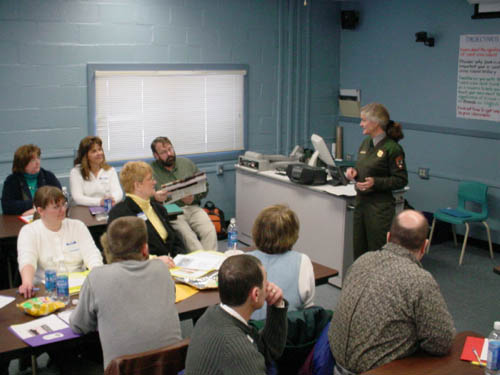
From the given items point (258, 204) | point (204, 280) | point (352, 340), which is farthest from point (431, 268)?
point (352, 340)

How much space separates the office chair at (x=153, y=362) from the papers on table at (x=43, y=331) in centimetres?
43

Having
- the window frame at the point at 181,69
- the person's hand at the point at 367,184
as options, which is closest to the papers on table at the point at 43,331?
the person's hand at the point at 367,184

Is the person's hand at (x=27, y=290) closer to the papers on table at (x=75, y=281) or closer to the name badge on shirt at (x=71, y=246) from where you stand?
the papers on table at (x=75, y=281)

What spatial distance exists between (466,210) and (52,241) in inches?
169

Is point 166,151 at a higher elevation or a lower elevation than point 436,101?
lower

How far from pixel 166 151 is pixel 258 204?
50.4 inches

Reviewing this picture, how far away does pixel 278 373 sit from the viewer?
2.58 metres

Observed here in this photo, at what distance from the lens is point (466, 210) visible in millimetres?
6266

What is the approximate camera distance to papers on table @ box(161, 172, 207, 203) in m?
4.74

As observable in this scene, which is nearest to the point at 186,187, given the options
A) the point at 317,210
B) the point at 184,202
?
the point at 184,202

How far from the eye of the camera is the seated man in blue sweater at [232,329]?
203cm

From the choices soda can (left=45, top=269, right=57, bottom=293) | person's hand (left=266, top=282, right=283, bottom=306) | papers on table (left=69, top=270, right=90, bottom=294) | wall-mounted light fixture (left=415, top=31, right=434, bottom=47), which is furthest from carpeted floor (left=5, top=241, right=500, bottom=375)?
wall-mounted light fixture (left=415, top=31, right=434, bottom=47)

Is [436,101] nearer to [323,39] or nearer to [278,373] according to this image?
[323,39]

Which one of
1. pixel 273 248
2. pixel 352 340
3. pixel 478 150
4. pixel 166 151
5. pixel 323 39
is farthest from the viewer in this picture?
pixel 323 39
